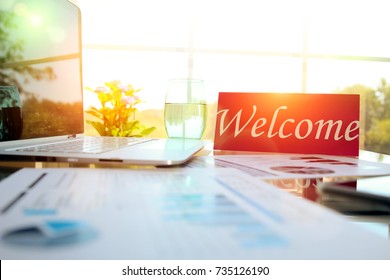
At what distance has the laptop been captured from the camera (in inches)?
23.4

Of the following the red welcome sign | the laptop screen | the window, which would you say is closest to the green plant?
the laptop screen

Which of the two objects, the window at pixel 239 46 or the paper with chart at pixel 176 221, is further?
the window at pixel 239 46

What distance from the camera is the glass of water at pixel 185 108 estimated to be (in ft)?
3.42

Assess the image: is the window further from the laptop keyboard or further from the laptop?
the laptop keyboard

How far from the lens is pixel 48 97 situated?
940 mm

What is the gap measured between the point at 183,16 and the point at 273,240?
337 centimetres

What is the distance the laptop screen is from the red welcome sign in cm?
45

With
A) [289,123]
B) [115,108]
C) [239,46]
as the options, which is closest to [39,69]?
[115,108]

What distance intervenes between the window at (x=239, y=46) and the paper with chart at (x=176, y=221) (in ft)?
9.35

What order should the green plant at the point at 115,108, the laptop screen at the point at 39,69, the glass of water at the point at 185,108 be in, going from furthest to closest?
the green plant at the point at 115,108 < the glass of water at the point at 185,108 < the laptop screen at the point at 39,69

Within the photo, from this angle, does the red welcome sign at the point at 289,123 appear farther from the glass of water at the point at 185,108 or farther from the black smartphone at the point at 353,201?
the black smartphone at the point at 353,201

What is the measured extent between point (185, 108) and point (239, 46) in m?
2.65

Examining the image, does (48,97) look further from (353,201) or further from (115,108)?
(353,201)

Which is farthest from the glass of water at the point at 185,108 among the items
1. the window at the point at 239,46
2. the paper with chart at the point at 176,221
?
the window at the point at 239,46
